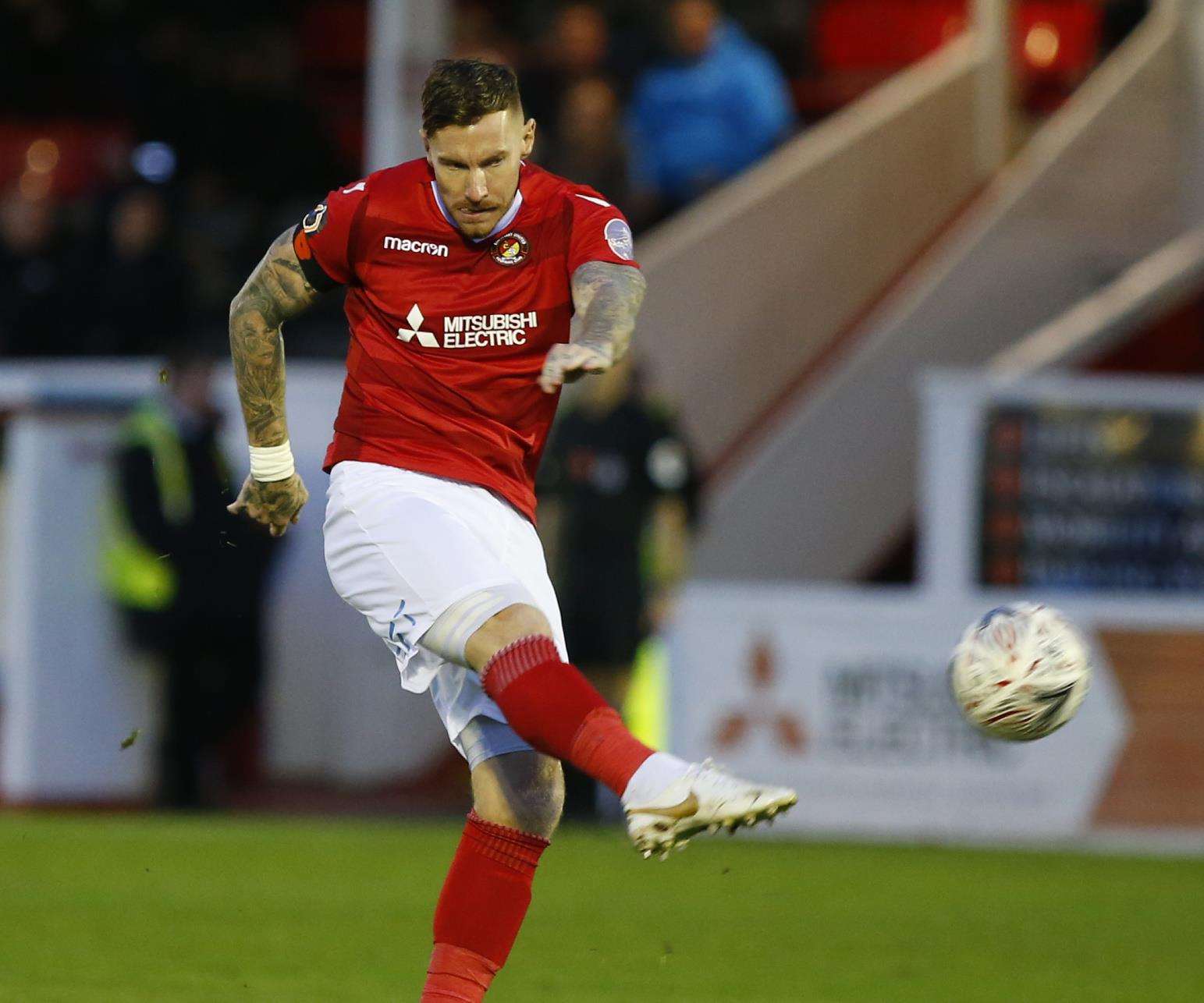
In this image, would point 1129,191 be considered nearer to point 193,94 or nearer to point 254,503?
point 193,94

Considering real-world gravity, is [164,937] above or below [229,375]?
below

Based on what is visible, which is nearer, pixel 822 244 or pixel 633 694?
pixel 633 694

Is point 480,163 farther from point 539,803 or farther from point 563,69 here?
point 563,69

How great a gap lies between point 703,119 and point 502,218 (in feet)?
28.5

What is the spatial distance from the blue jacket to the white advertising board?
3260mm

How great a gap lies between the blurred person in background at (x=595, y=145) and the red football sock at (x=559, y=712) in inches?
319

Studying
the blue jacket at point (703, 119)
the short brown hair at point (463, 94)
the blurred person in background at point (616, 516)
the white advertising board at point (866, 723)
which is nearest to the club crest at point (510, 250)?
the short brown hair at point (463, 94)

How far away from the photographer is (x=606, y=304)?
15.1ft

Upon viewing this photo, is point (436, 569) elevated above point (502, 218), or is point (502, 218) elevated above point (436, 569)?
point (502, 218)

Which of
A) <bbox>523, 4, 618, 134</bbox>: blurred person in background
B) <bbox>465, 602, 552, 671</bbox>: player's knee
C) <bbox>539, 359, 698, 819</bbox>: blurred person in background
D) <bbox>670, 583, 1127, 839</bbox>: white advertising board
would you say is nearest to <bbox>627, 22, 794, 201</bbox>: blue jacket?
<bbox>523, 4, 618, 134</bbox>: blurred person in background

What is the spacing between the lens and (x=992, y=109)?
15.1 metres

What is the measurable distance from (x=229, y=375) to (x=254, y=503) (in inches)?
294

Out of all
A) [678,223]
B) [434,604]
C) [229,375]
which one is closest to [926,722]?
[678,223]

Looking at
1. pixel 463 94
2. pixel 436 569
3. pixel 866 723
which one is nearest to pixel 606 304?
pixel 463 94
